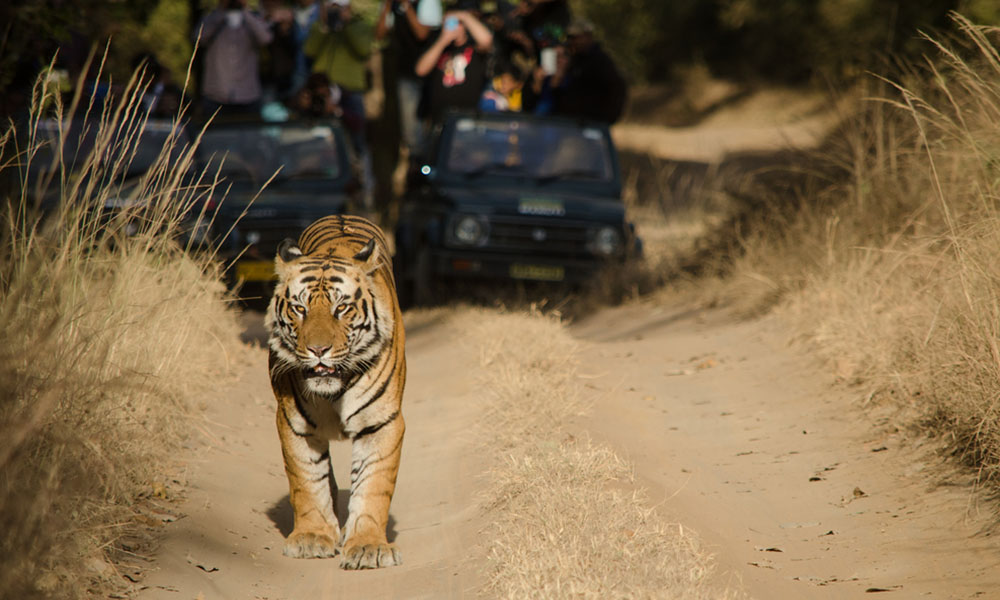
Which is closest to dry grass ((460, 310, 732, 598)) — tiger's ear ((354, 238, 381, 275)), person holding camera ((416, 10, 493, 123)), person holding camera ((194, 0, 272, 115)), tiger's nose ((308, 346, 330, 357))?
tiger's nose ((308, 346, 330, 357))

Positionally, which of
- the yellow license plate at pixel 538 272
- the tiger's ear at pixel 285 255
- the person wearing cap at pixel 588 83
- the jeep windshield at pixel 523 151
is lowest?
the yellow license plate at pixel 538 272

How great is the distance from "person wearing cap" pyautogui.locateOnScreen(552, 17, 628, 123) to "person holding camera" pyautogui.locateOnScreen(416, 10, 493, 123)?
85 centimetres

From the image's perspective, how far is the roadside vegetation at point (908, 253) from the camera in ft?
18.5

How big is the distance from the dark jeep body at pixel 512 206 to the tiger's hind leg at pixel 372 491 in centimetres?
587

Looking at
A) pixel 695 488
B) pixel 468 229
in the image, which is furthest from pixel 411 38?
pixel 695 488

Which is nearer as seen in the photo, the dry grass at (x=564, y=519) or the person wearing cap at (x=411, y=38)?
the dry grass at (x=564, y=519)

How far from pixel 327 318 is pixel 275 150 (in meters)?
7.14

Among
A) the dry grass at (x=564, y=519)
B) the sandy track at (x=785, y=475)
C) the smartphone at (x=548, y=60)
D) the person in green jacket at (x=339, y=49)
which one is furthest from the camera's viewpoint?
the person in green jacket at (x=339, y=49)

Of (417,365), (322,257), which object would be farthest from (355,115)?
(322,257)

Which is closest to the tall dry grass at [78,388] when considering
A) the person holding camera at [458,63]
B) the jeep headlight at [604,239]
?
the jeep headlight at [604,239]

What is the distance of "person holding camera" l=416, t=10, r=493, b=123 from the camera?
12.4m

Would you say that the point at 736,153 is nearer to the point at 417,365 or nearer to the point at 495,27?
the point at 495,27

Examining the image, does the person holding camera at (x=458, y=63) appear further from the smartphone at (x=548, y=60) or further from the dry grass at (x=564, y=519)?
the dry grass at (x=564, y=519)

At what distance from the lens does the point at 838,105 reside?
9.78m
